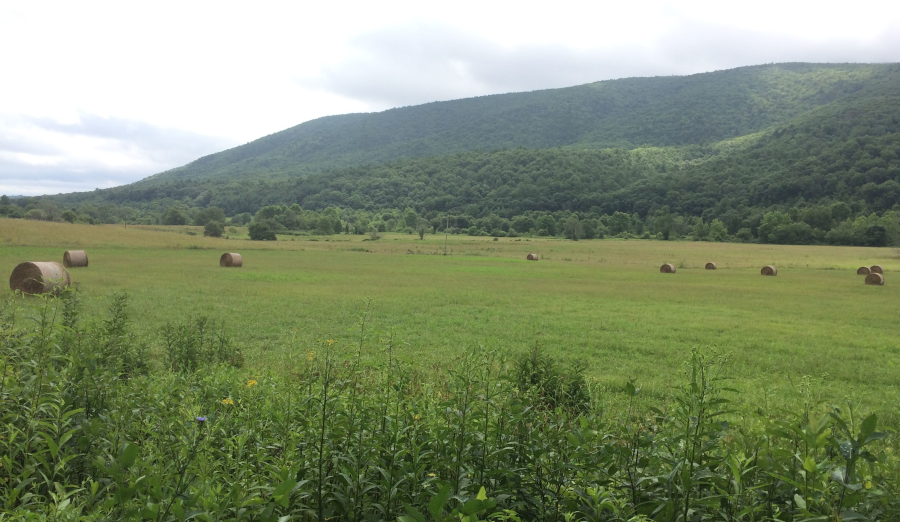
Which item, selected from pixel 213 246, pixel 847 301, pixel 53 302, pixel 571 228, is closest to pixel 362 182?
pixel 571 228

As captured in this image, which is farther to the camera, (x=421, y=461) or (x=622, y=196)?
(x=622, y=196)

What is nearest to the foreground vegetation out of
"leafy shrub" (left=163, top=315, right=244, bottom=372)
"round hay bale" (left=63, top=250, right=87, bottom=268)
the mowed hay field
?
the mowed hay field

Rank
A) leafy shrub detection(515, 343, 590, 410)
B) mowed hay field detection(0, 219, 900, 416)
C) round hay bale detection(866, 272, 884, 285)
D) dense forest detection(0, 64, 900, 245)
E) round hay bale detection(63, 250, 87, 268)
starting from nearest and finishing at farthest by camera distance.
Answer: leafy shrub detection(515, 343, 590, 410) < mowed hay field detection(0, 219, 900, 416) < round hay bale detection(63, 250, 87, 268) < round hay bale detection(866, 272, 884, 285) < dense forest detection(0, 64, 900, 245)

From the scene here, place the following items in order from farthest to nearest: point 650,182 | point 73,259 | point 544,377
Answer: point 650,182 < point 73,259 < point 544,377

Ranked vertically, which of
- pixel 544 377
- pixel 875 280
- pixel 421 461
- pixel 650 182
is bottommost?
pixel 875 280

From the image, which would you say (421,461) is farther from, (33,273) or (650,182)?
(650,182)

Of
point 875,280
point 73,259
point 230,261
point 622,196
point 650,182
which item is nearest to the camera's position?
point 73,259

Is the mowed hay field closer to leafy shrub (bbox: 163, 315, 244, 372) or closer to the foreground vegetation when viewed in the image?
the foreground vegetation

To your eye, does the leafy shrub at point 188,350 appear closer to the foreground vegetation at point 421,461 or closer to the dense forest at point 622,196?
the foreground vegetation at point 421,461

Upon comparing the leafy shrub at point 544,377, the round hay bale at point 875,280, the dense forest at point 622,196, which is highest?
the dense forest at point 622,196

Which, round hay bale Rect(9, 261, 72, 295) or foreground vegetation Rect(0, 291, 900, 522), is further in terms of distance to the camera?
round hay bale Rect(9, 261, 72, 295)

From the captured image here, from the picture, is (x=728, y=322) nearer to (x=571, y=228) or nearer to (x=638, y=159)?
(x=571, y=228)

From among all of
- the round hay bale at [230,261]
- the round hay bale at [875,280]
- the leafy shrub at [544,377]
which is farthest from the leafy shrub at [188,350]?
the round hay bale at [875,280]

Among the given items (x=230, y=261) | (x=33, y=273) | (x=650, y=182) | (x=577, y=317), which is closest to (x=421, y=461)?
(x=577, y=317)
